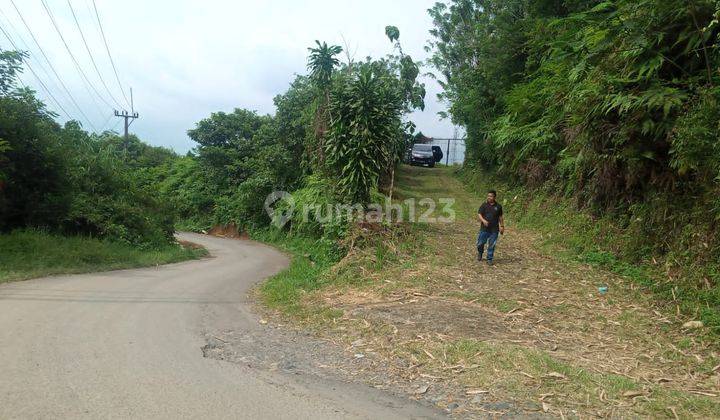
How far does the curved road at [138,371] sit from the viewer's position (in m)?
4.25

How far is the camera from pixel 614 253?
31.8 feet

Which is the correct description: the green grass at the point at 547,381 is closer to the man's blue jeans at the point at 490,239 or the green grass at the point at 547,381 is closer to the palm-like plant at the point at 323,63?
the man's blue jeans at the point at 490,239

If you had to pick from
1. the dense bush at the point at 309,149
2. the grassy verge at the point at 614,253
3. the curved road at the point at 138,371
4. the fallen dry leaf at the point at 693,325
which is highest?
the dense bush at the point at 309,149

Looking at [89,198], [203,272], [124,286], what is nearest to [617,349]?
[124,286]

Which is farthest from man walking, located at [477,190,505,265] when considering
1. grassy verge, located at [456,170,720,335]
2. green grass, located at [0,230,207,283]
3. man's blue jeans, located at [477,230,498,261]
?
green grass, located at [0,230,207,283]

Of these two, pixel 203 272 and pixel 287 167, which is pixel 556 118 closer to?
pixel 203 272

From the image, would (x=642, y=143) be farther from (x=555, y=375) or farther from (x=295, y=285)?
(x=295, y=285)

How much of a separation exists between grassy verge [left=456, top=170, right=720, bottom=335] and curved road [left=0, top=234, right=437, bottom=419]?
485 cm

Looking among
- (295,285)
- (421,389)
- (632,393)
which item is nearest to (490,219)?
(295,285)

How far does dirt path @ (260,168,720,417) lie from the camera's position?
4.62 m

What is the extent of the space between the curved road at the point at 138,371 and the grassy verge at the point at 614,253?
4.85 m

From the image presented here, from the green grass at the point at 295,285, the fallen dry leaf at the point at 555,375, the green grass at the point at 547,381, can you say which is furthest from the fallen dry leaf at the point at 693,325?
the green grass at the point at 295,285

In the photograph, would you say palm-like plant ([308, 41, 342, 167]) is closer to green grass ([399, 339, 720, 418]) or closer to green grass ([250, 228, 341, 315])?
green grass ([250, 228, 341, 315])

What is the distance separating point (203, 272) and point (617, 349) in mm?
12511
